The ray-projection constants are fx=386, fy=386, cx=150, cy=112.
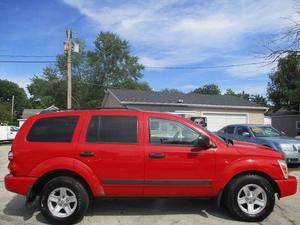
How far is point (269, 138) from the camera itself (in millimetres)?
12844

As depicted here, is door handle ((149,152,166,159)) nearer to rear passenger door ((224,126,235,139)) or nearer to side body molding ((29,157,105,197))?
side body molding ((29,157,105,197))

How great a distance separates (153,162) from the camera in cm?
625

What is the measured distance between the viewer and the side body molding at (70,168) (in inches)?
244

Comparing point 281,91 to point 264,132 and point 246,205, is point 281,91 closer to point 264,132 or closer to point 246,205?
point 264,132

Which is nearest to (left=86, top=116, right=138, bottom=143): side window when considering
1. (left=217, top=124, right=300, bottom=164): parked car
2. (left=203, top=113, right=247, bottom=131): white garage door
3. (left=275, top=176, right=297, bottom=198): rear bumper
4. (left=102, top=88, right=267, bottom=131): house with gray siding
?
(left=275, top=176, right=297, bottom=198): rear bumper

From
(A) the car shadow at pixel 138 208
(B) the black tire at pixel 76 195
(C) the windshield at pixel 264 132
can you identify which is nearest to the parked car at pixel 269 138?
(C) the windshield at pixel 264 132

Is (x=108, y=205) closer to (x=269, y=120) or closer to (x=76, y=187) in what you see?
(x=76, y=187)

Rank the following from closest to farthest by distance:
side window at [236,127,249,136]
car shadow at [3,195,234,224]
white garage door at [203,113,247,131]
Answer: car shadow at [3,195,234,224] < side window at [236,127,249,136] < white garage door at [203,113,247,131]

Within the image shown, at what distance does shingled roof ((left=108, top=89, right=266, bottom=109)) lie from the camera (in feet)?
98.0

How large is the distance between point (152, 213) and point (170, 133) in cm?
146

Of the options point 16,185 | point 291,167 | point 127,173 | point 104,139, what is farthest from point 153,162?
point 291,167

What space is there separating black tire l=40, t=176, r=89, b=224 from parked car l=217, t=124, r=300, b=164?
5.98m

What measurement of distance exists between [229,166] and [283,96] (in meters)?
39.3

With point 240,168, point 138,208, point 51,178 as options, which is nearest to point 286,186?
point 240,168
